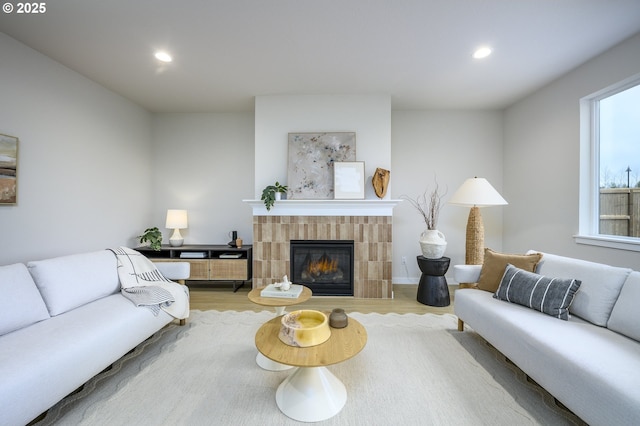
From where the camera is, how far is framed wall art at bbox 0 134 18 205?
227 centimetres

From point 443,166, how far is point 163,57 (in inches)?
151

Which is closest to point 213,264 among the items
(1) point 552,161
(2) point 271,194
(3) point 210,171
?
(2) point 271,194

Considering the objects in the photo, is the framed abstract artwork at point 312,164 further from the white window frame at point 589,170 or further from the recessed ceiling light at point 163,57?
the white window frame at point 589,170

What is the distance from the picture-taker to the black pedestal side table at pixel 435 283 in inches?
122

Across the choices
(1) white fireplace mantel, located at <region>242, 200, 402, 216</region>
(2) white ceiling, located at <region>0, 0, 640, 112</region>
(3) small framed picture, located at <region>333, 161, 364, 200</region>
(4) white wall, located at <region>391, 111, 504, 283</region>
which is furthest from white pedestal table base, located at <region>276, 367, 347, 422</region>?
(4) white wall, located at <region>391, 111, 504, 283</region>

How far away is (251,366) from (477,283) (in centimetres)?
217

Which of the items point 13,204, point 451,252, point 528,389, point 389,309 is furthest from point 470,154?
point 13,204

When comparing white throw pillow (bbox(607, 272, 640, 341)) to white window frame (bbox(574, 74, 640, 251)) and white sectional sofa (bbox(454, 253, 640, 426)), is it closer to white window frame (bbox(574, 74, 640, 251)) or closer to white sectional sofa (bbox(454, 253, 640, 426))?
white sectional sofa (bbox(454, 253, 640, 426))

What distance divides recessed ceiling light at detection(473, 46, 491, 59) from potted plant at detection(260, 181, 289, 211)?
2.51m

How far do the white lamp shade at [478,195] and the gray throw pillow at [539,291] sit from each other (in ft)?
2.86

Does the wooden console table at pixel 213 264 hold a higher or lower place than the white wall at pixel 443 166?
lower

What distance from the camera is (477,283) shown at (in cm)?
252

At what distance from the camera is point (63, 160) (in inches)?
110

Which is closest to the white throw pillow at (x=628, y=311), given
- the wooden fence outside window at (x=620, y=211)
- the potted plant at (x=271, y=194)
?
the wooden fence outside window at (x=620, y=211)
